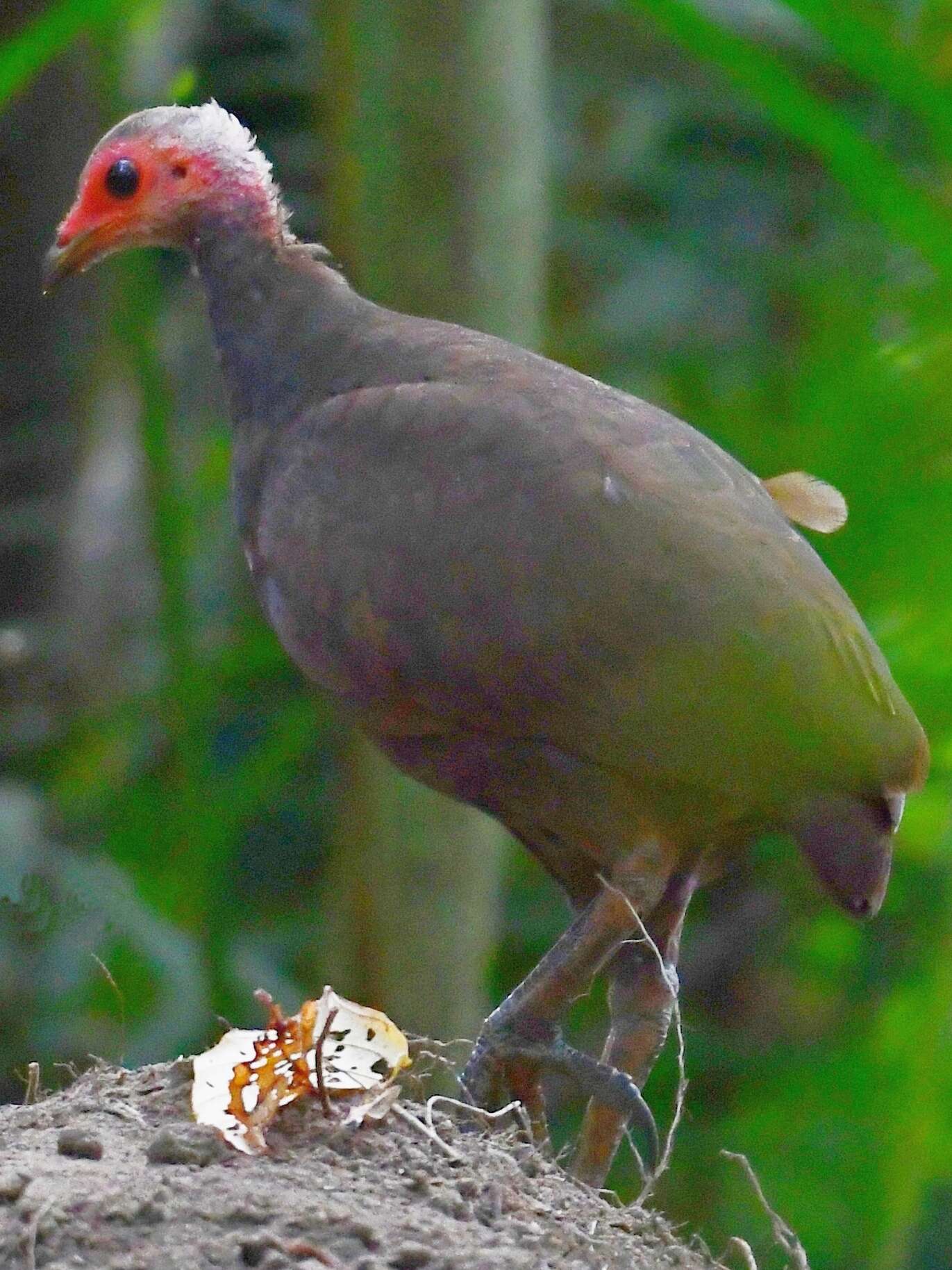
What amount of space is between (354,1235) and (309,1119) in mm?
266

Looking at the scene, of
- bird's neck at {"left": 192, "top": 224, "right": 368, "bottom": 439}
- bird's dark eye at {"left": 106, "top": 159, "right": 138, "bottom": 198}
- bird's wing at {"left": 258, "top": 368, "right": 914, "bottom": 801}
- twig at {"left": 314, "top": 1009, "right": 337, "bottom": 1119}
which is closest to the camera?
twig at {"left": 314, "top": 1009, "right": 337, "bottom": 1119}

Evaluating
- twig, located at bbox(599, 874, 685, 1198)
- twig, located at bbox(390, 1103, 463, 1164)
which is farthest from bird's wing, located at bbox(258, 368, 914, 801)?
twig, located at bbox(390, 1103, 463, 1164)

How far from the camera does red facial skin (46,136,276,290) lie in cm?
317

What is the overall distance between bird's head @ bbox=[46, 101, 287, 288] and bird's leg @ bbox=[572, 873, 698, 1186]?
1252 mm

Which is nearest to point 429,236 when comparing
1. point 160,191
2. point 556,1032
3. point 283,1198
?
point 160,191

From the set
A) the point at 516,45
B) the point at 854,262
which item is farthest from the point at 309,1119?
the point at 854,262

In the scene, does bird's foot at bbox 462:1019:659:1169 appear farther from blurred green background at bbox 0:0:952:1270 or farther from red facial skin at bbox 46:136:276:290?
red facial skin at bbox 46:136:276:290

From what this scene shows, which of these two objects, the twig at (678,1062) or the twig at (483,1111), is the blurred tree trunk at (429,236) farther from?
the twig at (483,1111)

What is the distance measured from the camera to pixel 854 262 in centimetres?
576

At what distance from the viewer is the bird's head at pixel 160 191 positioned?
316cm

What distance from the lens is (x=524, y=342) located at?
158 inches

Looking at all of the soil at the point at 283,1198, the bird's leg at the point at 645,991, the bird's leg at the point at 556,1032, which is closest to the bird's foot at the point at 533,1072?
the bird's leg at the point at 556,1032

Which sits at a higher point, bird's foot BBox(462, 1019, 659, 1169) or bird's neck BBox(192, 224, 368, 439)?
bird's neck BBox(192, 224, 368, 439)

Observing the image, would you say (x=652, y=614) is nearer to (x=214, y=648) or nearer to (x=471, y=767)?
(x=471, y=767)
